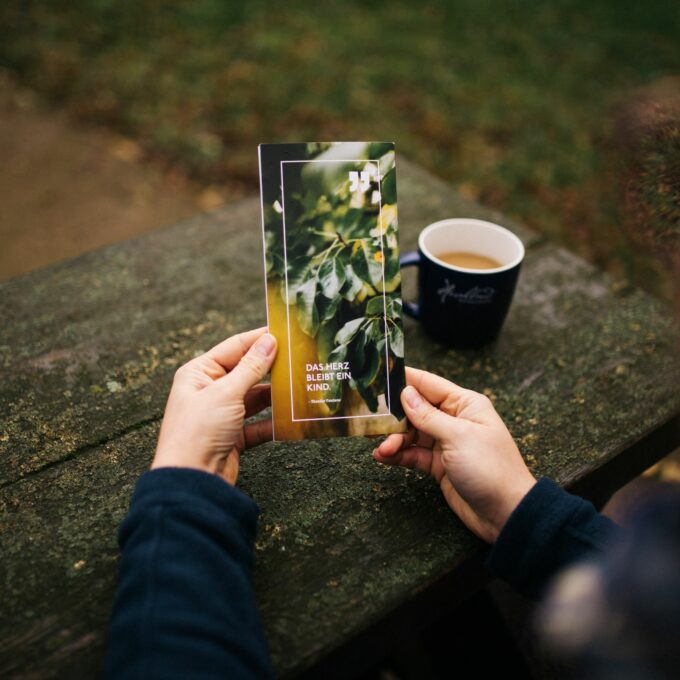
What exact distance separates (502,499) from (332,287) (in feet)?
1.14

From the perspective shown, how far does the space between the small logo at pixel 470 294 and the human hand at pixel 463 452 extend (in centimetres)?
18

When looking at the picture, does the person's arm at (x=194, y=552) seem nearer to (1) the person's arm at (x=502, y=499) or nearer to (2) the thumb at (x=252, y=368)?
(2) the thumb at (x=252, y=368)

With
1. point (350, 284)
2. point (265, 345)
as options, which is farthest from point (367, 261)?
point (265, 345)

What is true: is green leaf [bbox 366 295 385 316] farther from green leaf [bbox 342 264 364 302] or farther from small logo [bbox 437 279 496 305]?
small logo [bbox 437 279 496 305]

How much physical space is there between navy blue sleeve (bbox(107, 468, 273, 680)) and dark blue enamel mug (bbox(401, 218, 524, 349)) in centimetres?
47

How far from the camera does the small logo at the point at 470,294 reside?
3.23 feet

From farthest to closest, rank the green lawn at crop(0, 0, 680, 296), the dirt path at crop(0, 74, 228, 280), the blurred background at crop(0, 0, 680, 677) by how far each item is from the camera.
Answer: the green lawn at crop(0, 0, 680, 296)
the blurred background at crop(0, 0, 680, 677)
the dirt path at crop(0, 74, 228, 280)

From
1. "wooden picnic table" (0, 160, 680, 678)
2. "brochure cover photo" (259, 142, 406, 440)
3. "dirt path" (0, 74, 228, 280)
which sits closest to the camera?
"wooden picnic table" (0, 160, 680, 678)

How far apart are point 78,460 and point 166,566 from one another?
30 cm

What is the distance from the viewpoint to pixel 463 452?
0.79 m

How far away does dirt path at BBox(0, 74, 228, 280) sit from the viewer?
2465 millimetres

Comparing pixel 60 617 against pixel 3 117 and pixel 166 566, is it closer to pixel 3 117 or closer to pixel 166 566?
pixel 166 566

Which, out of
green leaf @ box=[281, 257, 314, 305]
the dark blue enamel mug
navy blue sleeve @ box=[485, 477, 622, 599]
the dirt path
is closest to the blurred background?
the dirt path

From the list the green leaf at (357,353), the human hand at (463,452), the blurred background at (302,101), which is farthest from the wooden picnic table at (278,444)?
the blurred background at (302,101)
